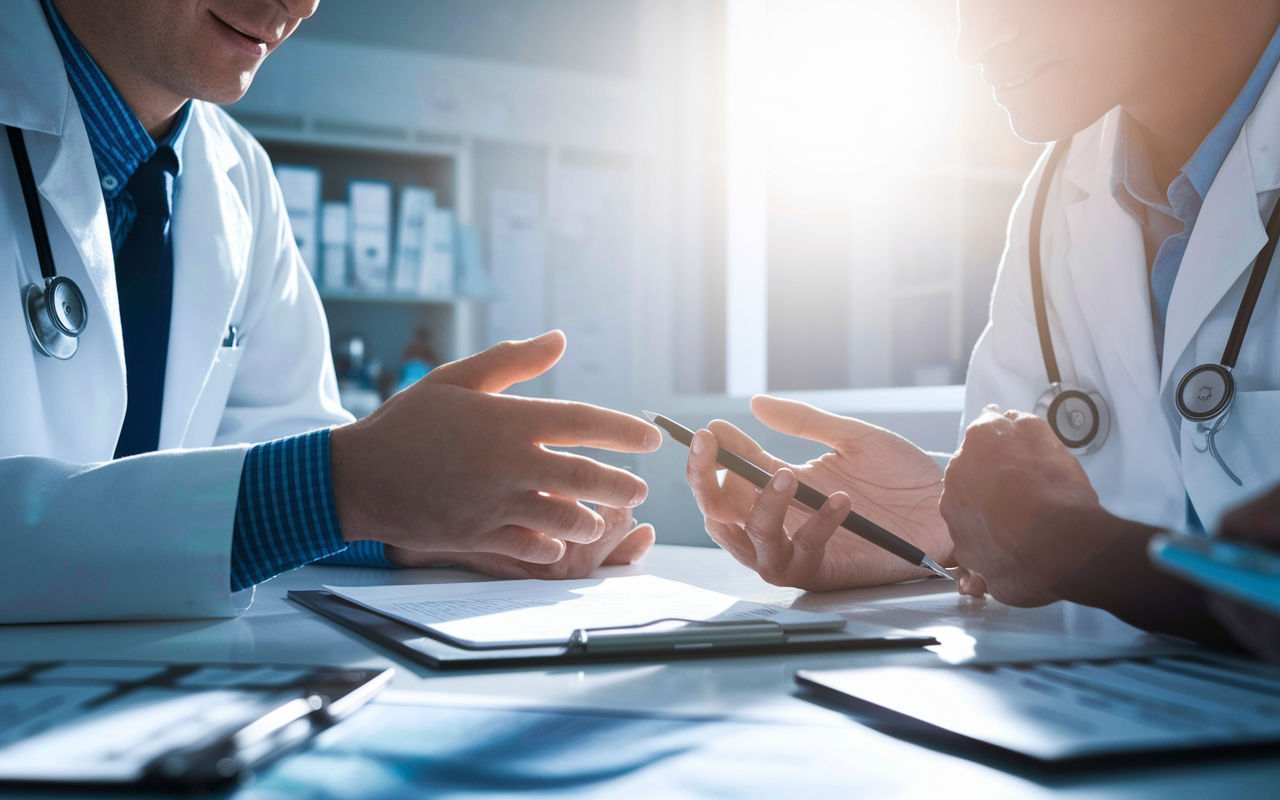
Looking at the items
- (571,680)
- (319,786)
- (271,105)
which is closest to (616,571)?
(571,680)

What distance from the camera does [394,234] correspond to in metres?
2.91

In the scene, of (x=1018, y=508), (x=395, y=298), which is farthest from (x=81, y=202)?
(x=395, y=298)

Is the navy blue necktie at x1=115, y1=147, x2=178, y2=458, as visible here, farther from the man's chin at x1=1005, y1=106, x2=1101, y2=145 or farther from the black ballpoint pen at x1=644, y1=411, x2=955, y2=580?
the man's chin at x1=1005, y1=106, x2=1101, y2=145

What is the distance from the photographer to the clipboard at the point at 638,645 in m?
0.47

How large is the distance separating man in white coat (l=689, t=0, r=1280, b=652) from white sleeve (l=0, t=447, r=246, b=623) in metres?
0.40

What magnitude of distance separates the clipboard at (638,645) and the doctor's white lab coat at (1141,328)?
0.53 m

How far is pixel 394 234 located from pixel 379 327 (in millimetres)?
368

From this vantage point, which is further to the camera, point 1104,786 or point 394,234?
point 394,234

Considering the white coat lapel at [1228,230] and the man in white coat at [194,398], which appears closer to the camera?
the man in white coat at [194,398]

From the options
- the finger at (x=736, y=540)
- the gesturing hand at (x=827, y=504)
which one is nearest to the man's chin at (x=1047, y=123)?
the gesturing hand at (x=827, y=504)

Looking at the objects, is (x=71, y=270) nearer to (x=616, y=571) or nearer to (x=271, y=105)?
(x=616, y=571)

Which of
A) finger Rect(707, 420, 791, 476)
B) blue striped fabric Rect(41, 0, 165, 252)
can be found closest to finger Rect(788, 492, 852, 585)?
→ finger Rect(707, 420, 791, 476)

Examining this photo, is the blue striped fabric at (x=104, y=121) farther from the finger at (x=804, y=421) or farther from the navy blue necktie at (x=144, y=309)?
the finger at (x=804, y=421)

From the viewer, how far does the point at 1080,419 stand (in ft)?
3.35
